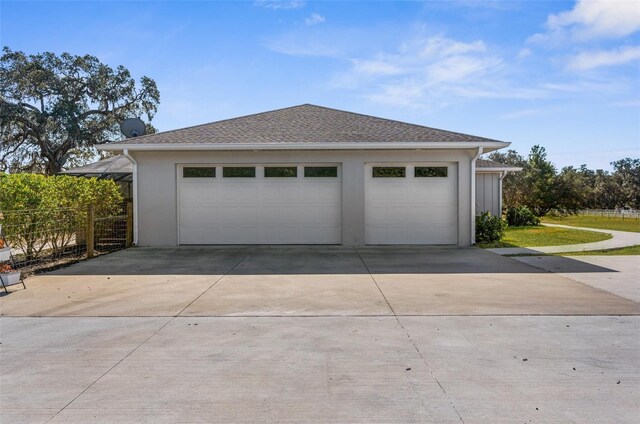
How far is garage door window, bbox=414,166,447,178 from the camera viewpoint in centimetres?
1209

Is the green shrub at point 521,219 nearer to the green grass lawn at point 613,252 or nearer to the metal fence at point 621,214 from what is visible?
the green grass lawn at point 613,252

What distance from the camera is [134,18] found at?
11.9 m

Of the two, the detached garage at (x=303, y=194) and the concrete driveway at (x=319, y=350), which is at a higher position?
the detached garage at (x=303, y=194)

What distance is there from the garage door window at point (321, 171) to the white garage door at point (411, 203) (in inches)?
38.0

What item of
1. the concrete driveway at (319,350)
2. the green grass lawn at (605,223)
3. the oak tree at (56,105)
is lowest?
the concrete driveway at (319,350)

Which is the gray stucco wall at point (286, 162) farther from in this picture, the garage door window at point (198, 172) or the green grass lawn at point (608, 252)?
the green grass lawn at point (608, 252)

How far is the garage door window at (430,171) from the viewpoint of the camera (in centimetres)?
1209

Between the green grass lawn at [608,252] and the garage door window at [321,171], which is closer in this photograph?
the green grass lawn at [608,252]

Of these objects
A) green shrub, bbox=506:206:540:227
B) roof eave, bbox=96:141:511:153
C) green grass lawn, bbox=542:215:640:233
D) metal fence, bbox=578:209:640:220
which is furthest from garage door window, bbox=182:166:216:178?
metal fence, bbox=578:209:640:220

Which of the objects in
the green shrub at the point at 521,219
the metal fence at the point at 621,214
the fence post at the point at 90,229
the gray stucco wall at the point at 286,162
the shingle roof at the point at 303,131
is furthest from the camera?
the metal fence at the point at 621,214

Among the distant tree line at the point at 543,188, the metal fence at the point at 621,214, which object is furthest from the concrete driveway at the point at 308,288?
the metal fence at the point at 621,214

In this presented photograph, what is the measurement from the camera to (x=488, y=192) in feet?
60.1

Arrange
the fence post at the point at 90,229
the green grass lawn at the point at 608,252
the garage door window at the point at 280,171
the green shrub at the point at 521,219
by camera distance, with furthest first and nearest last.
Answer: the green shrub at the point at 521,219
the garage door window at the point at 280,171
the green grass lawn at the point at 608,252
the fence post at the point at 90,229

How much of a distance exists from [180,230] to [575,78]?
14424 mm
